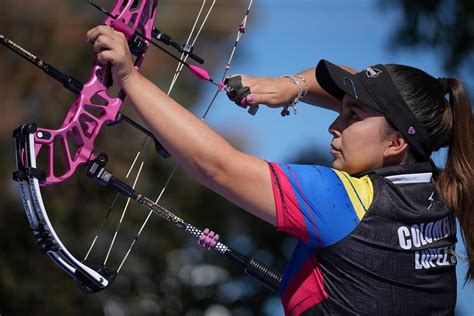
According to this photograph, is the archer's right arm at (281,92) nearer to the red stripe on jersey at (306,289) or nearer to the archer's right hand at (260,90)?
the archer's right hand at (260,90)

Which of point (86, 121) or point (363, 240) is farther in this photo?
point (86, 121)

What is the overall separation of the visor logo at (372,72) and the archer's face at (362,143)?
81 millimetres

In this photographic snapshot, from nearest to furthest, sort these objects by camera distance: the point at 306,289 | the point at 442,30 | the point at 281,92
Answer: the point at 306,289 → the point at 281,92 → the point at 442,30

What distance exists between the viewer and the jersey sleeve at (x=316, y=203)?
201cm

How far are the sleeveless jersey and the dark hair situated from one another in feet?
0.17

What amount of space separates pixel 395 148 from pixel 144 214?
155 inches

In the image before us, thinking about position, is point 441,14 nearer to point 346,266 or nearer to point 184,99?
point 184,99

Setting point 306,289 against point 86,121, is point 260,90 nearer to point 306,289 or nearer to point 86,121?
point 86,121

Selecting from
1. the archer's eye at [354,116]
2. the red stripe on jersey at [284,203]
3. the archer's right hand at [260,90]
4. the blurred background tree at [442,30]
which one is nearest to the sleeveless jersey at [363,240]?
the red stripe on jersey at [284,203]

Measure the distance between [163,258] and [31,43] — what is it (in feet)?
6.71

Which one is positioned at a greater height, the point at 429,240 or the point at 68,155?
the point at 429,240

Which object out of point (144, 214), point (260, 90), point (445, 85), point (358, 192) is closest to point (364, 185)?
point (358, 192)

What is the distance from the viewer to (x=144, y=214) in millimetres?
5980

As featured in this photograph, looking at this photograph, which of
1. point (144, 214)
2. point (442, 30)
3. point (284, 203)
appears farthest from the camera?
point (144, 214)
